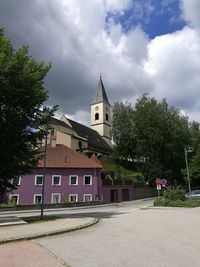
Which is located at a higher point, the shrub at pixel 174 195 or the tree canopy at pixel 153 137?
the tree canopy at pixel 153 137

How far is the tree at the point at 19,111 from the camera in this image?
17625 millimetres

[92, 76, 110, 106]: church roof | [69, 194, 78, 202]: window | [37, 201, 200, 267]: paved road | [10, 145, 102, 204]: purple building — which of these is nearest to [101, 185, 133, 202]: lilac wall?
[10, 145, 102, 204]: purple building

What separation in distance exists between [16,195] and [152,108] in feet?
107

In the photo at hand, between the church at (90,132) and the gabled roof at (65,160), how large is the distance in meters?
3.48

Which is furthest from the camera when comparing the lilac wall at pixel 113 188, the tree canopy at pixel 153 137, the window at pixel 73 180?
the tree canopy at pixel 153 137

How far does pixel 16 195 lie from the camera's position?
43.3m

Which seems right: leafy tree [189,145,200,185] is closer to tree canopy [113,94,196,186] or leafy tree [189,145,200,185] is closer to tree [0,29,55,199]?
tree canopy [113,94,196,186]

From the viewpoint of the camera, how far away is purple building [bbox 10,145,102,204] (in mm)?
43688

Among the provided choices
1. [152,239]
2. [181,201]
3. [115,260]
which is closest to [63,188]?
[181,201]

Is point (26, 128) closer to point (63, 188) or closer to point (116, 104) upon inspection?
point (63, 188)

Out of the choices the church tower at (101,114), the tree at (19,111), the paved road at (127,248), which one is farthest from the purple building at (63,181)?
the church tower at (101,114)

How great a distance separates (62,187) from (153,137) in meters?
23.6

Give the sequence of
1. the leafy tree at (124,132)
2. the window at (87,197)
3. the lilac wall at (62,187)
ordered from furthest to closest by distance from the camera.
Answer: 1. the leafy tree at (124,132)
2. the window at (87,197)
3. the lilac wall at (62,187)

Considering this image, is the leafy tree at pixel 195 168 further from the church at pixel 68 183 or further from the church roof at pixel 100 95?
the church roof at pixel 100 95
